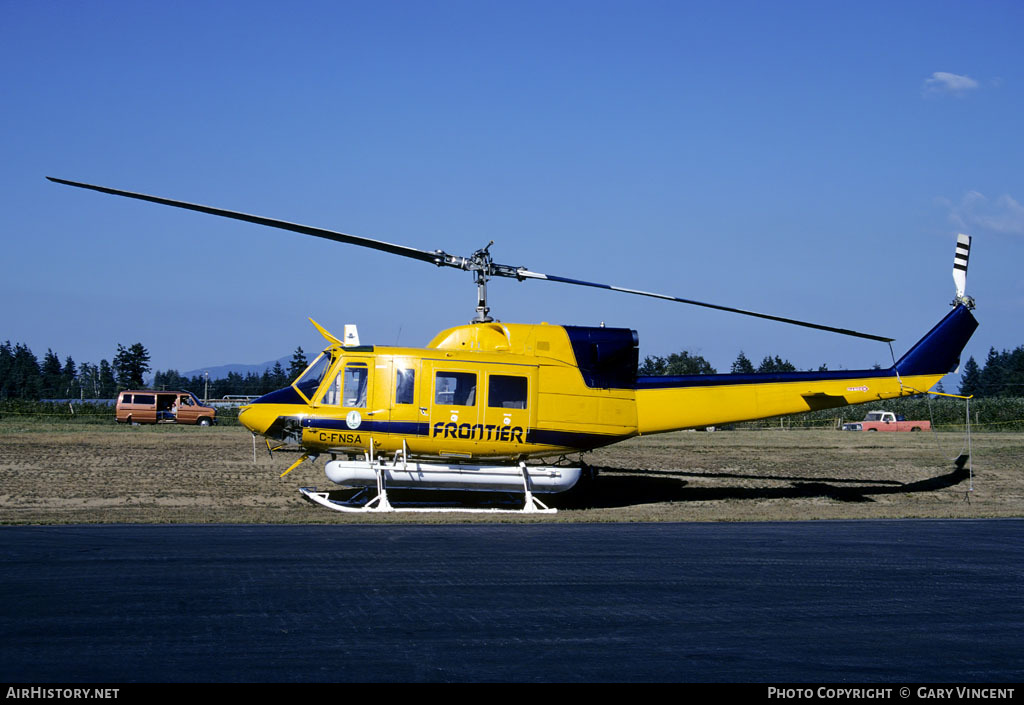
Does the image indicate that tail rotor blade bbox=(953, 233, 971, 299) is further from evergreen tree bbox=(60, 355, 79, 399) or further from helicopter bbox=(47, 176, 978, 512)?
evergreen tree bbox=(60, 355, 79, 399)

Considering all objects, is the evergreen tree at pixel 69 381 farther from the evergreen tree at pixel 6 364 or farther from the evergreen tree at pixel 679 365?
the evergreen tree at pixel 679 365

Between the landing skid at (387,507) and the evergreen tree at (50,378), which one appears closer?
the landing skid at (387,507)

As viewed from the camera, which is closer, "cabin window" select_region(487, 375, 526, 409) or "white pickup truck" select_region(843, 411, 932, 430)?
"cabin window" select_region(487, 375, 526, 409)

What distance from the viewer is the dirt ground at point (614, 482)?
58.1ft

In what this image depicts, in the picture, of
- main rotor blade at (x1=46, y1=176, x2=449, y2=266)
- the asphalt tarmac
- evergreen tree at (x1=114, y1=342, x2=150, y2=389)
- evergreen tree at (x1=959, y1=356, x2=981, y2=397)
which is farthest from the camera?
evergreen tree at (x1=959, y1=356, x2=981, y2=397)

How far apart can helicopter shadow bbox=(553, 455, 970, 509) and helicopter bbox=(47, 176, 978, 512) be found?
86.9 inches

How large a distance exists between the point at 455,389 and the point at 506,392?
101 centimetres

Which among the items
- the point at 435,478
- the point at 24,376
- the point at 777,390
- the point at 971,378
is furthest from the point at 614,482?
the point at 971,378

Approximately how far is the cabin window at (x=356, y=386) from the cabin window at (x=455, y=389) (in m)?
1.41

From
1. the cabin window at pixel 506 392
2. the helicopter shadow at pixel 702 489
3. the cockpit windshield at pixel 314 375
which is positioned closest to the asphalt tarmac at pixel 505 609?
the cabin window at pixel 506 392

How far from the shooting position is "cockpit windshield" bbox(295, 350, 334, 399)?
1884cm

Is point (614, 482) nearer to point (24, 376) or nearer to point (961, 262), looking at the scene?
point (961, 262)

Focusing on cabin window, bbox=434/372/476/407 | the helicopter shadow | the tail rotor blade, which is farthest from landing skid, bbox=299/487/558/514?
the tail rotor blade
